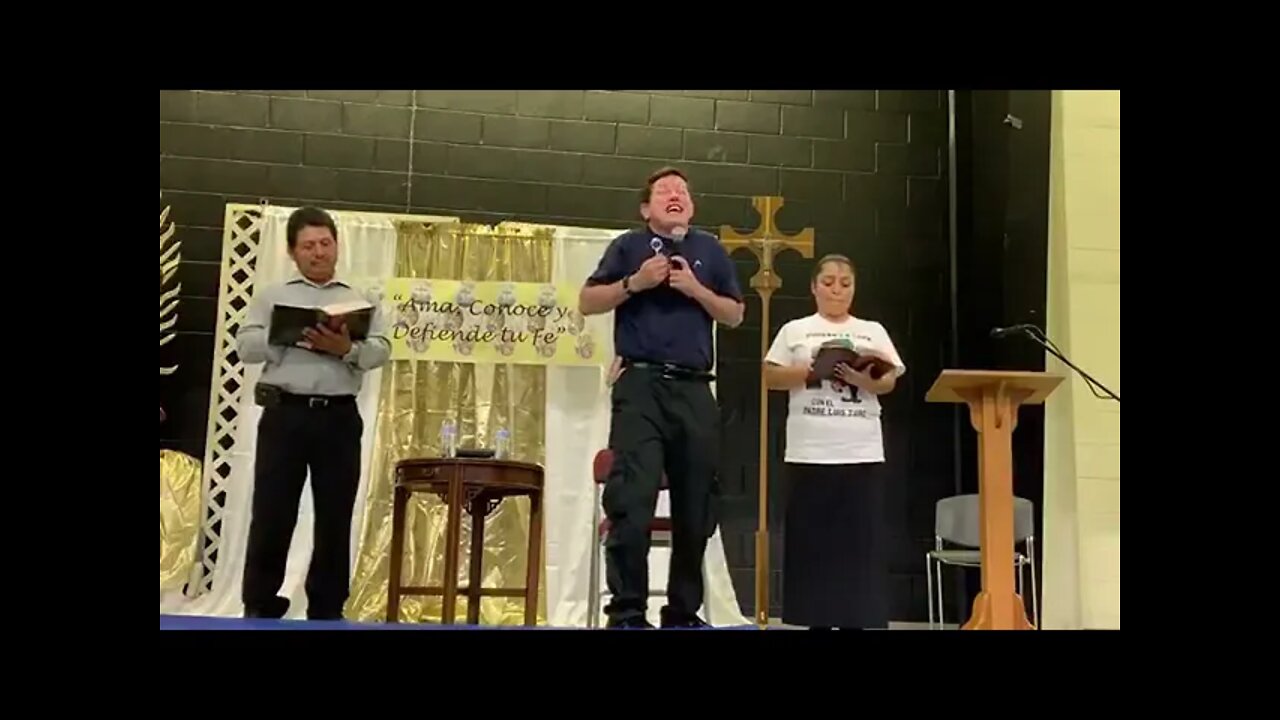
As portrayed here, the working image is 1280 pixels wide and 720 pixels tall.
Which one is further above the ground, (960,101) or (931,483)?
(960,101)

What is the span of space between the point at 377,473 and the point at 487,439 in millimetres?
428

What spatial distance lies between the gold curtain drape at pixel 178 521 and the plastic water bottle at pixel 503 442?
43.5 inches

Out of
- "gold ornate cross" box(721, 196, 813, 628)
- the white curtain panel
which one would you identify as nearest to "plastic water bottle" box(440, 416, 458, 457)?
the white curtain panel

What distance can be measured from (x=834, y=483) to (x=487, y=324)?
1.91 metres

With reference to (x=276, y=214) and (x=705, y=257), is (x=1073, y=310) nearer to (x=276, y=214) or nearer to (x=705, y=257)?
(x=705, y=257)

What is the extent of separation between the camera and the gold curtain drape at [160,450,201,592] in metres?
4.52

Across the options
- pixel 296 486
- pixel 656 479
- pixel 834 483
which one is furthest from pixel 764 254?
pixel 296 486

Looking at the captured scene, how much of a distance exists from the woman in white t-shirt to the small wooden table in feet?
2.64

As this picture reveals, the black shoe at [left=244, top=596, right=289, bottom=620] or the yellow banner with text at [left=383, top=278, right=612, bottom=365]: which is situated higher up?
the yellow banner with text at [left=383, top=278, right=612, bottom=365]

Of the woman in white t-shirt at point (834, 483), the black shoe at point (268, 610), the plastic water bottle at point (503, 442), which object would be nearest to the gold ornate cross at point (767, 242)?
the woman in white t-shirt at point (834, 483)

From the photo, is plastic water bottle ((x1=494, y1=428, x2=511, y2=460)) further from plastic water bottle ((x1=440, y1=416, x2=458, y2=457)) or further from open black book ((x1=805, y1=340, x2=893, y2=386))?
open black book ((x1=805, y1=340, x2=893, y2=386))

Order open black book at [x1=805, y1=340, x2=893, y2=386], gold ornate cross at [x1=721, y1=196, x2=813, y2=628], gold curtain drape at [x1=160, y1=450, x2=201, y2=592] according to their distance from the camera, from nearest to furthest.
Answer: open black book at [x1=805, y1=340, x2=893, y2=386] < gold ornate cross at [x1=721, y1=196, x2=813, y2=628] < gold curtain drape at [x1=160, y1=450, x2=201, y2=592]

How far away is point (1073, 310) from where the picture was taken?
4.03m

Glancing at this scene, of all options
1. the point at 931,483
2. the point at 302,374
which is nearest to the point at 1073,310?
the point at 931,483
